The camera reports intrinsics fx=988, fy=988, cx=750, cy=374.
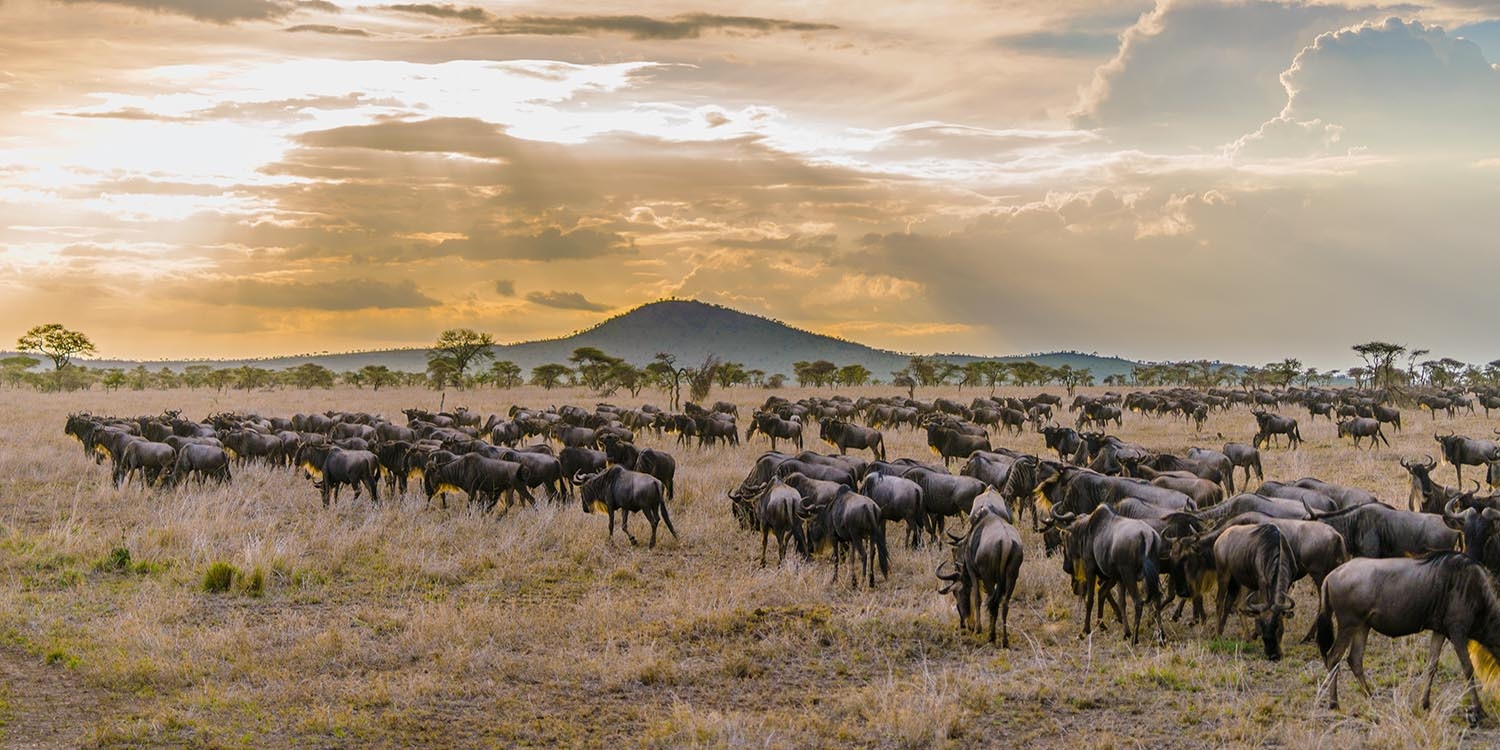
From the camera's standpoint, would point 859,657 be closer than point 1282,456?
Yes

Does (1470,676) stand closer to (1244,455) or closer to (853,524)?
(853,524)

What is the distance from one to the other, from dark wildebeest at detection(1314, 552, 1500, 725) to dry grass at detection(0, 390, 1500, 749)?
488 millimetres

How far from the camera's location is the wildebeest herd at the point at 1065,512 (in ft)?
28.0

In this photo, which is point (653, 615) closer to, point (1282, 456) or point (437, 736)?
point (437, 736)

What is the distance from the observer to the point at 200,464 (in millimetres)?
21078

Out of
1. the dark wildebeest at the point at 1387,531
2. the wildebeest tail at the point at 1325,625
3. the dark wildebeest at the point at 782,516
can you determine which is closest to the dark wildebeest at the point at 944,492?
the dark wildebeest at the point at 782,516

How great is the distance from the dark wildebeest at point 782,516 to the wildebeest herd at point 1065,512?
0.03m

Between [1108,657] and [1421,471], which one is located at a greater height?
[1421,471]

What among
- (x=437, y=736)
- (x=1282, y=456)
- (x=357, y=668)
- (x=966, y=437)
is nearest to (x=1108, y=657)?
(x=437, y=736)

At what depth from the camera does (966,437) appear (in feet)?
89.1

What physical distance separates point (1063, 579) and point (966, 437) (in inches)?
542

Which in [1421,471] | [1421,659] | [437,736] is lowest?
[437,736]

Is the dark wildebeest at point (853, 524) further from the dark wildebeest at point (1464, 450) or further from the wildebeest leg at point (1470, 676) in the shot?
the dark wildebeest at point (1464, 450)

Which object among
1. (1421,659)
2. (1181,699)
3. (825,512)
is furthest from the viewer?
(825,512)
